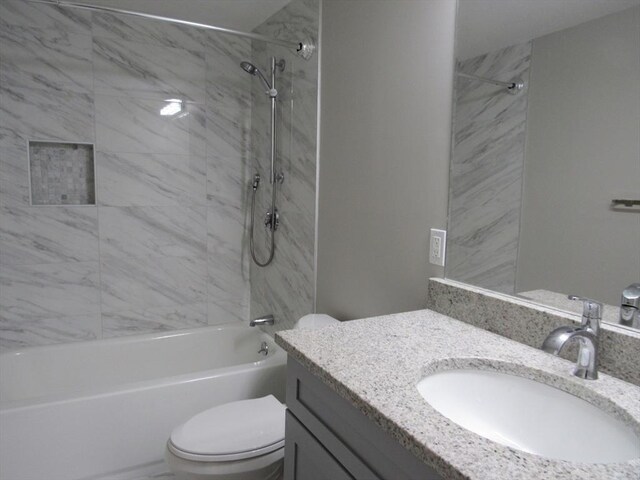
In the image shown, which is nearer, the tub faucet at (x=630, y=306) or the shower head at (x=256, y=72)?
the tub faucet at (x=630, y=306)

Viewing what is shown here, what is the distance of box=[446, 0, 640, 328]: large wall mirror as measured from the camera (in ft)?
3.28

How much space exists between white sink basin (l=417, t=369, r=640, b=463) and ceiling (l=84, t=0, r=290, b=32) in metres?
2.25

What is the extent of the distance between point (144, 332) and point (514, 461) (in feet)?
8.80

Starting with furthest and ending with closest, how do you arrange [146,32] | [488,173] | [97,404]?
[146,32] → [97,404] → [488,173]

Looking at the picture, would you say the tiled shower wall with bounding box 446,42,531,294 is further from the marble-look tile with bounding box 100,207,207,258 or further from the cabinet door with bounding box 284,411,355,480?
the marble-look tile with bounding box 100,207,207,258

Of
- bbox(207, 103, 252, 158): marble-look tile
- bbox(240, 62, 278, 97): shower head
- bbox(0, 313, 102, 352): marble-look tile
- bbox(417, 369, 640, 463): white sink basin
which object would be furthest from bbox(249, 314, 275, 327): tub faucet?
bbox(417, 369, 640, 463): white sink basin

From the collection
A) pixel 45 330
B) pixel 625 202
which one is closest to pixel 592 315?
pixel 625 202

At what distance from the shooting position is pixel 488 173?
4.49 ft

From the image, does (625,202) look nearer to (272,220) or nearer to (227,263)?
(272,220)

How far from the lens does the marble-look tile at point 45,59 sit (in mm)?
2436

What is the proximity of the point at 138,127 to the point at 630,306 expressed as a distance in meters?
2.68

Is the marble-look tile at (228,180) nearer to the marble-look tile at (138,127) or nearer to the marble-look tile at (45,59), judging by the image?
the marble-look tile at (138,127)

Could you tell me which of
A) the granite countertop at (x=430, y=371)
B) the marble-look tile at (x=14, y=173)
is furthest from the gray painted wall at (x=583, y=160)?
the marble-look tile at (x=14, y=173)

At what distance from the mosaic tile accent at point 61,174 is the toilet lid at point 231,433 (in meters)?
1.68
